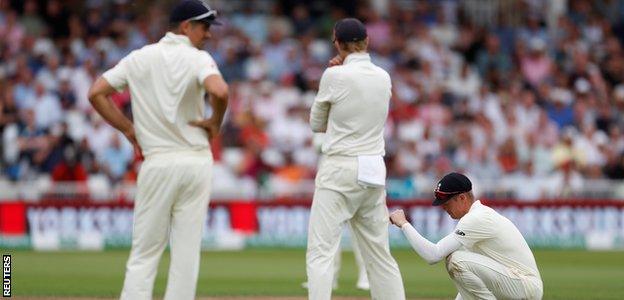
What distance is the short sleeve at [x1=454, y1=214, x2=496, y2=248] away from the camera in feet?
30.5

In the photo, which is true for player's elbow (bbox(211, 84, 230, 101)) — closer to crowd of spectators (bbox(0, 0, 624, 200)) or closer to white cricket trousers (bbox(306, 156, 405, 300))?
white cricket trousers (bbox(306, 156, 405, 300))

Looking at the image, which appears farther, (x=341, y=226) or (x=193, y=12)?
(x=341, y=226)

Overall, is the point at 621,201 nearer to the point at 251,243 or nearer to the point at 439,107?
the point at 439,107

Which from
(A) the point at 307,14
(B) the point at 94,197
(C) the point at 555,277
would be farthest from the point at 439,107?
(C) the point at 555,277

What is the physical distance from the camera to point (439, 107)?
22172 millimetres

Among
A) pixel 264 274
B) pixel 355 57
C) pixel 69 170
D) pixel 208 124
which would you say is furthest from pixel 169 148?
pixel 69 170

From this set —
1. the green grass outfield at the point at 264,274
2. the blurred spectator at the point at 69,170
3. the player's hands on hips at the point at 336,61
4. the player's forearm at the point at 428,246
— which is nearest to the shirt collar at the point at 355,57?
the player's hands on hips at the point at 336,61

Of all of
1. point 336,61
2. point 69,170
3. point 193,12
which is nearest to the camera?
point 193,12

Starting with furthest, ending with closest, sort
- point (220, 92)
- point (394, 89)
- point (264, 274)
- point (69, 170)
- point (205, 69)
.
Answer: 1. point (394, 89)
2. point (69, 170)
3. point (264, 274)
4. point (205, 69)
5. point (220, 92)

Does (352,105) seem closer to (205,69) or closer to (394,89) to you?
(205,69)

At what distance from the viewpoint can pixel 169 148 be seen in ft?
26.9

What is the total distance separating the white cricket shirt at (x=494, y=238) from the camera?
30.6 feet

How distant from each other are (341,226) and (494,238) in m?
1.09

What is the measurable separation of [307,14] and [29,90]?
5.49 metres
